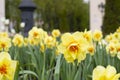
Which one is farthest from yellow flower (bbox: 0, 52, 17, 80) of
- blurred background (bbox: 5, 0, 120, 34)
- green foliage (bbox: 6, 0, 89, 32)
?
green foliage (bbox: 6, 0, 89, 32)

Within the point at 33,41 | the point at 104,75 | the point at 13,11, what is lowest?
the point at 104,75

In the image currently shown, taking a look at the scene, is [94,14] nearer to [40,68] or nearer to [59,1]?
Result: [40,68]

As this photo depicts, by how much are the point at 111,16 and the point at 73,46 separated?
265 inches

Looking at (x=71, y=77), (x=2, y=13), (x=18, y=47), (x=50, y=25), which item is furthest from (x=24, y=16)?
(x=50, y=25)

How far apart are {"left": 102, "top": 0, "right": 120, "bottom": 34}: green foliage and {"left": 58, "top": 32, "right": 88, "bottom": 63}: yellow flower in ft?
21.5

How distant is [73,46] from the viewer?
4.79 feet

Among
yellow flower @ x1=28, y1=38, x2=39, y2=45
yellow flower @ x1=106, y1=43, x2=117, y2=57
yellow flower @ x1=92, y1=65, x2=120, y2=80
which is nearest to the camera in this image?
yellow flower @ x1=92, y1=65, x2=120, y2=80

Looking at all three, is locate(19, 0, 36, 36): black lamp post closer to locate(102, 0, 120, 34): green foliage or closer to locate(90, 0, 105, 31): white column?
locate(102, 0, 120, 34): green foliage

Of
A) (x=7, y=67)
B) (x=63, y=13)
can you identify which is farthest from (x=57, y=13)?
(x=7, y=67)

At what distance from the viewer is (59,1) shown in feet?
112

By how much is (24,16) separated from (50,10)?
25508mm

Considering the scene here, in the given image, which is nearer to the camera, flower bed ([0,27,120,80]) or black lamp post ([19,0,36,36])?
flower bed ([0,27,120,80])

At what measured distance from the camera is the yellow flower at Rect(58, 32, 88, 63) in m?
1.47

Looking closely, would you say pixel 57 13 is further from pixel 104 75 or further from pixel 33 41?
pixel 104 75
